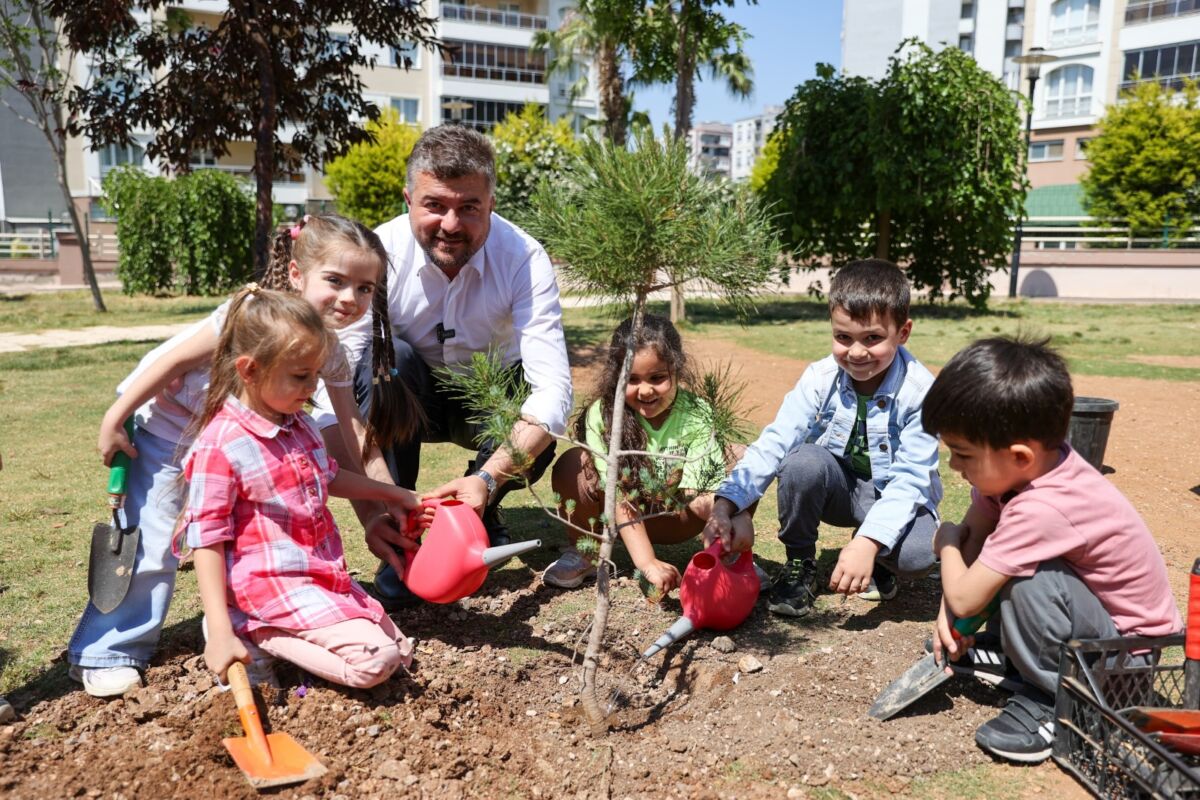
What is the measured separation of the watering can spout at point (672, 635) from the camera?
2.47 m

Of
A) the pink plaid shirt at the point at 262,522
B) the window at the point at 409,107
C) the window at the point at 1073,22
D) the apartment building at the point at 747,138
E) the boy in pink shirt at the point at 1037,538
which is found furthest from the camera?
the apartment building at the point at 747,138

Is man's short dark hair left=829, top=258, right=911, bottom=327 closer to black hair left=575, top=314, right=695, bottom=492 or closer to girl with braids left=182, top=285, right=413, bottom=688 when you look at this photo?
black hair left=575, top=314, right=695, bottom=492

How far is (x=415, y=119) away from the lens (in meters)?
34.6

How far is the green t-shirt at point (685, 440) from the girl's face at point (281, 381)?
0.71 meters

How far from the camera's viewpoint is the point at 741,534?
8.47 ft

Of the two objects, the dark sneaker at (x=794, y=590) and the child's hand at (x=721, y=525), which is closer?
the child's hand at (x=721, y=525)

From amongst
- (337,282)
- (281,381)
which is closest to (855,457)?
(337,282)

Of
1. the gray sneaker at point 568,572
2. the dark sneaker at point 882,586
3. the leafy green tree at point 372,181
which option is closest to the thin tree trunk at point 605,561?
the gray sneaker at point 568,572

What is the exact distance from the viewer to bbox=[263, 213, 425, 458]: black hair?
2510 millimetres

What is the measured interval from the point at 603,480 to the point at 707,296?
0.68m

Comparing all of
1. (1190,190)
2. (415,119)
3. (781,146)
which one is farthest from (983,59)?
(781,146)

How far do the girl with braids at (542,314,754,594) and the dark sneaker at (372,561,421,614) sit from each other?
47cm

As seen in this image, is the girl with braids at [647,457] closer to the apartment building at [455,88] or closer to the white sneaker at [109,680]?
the white sneaker at [109,680]

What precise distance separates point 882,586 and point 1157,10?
114 feet
